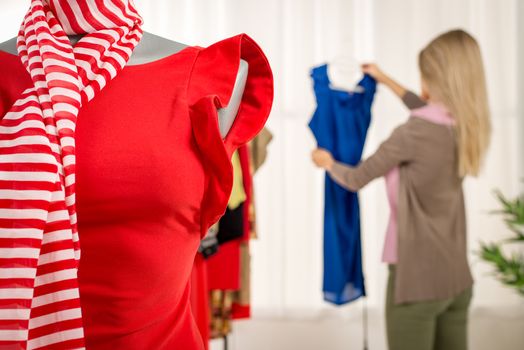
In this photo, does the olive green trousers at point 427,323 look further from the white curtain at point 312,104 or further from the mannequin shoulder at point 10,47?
the mannequin shoulder at point 10,47

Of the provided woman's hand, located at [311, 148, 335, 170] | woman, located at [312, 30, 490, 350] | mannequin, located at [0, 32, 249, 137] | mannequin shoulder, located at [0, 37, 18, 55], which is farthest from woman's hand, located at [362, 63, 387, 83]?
mannequin shoulder, located at [0, 37, 18, 55]

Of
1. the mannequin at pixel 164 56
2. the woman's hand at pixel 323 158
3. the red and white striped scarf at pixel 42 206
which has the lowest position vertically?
the red and white striped scarf at pixel 42 206

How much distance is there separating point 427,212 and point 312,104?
1.33 meters

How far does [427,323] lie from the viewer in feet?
6.77

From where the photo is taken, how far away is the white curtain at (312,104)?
10.6ft

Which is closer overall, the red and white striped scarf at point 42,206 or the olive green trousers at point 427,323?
the red and white striped scarf at point 42,206

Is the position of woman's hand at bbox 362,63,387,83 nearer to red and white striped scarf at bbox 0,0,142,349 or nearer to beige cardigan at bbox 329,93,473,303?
beige cardigan at bbox 329,93,473,303

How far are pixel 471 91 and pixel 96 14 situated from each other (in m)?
1.59

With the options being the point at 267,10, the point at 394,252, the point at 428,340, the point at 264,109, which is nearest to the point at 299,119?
the point at 267,10

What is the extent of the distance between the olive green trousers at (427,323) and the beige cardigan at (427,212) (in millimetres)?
37

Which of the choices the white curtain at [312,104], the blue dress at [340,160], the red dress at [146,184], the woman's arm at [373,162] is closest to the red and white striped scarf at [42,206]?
the red dress at [146,184]

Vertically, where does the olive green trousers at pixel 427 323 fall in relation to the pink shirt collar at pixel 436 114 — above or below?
below

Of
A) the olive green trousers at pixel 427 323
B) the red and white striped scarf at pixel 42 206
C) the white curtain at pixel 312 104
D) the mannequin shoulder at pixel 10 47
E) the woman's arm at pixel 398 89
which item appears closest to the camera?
the red and white striped scarf at pixel 42 206

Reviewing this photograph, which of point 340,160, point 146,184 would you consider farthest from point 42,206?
point 340,160
